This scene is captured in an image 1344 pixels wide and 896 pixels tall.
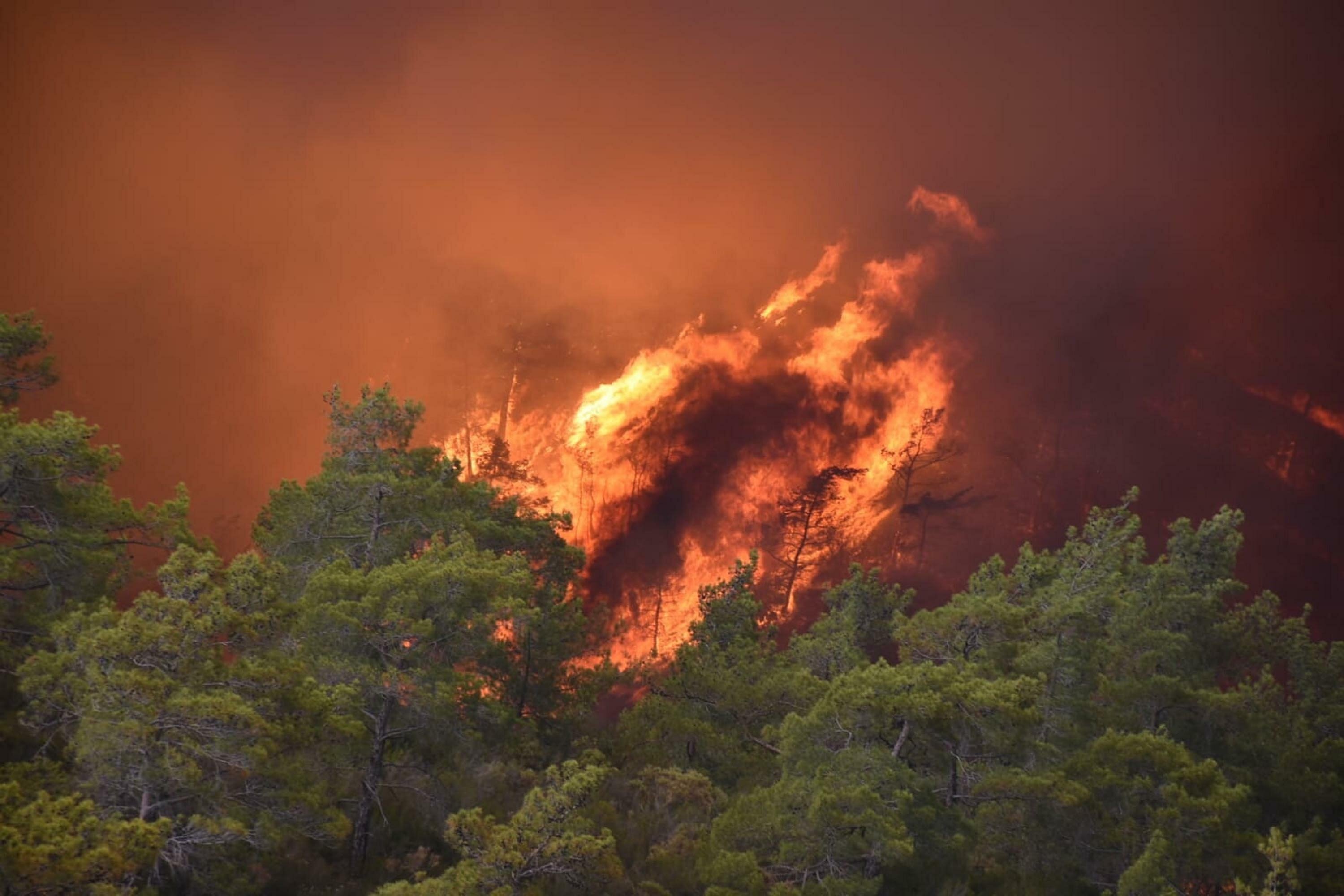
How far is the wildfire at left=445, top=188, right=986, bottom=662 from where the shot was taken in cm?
5328

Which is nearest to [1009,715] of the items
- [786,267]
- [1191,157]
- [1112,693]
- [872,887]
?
[872,887]

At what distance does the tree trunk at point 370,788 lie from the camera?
51.3ft

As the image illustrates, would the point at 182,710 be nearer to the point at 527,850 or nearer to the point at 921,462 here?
the point at 527,850

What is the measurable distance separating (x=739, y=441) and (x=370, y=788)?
41626 mm

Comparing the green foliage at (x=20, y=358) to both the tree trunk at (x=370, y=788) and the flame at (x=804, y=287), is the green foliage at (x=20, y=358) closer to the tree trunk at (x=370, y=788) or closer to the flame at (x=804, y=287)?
the tree trunk at (x=370, y=788)

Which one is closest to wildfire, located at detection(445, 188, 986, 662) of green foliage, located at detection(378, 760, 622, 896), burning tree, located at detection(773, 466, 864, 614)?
burning tree, located at detection(773, 466, 864, 614)

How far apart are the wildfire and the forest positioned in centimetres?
2979

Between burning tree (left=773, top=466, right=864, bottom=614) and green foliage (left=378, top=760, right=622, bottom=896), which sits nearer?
green foliage (left=378, top=760, right=622, bottom=896)

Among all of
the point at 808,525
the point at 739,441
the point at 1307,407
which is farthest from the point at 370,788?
the point at 1307,407

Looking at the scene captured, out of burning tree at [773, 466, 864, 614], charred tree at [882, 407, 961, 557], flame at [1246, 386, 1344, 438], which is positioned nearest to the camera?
burning tree at [773, 466, 864, 614]

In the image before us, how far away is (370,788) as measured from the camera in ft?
52.6

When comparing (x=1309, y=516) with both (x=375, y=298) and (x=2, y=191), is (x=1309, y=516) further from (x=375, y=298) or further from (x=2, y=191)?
(x=2, y=191)

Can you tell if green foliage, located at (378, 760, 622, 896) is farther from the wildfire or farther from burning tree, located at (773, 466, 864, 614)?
burning tree, located at (773, 466, 864, 614)

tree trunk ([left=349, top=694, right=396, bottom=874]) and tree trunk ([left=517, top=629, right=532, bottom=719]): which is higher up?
tree trunk ([left=517, top=629, right=532, bottom=719])
